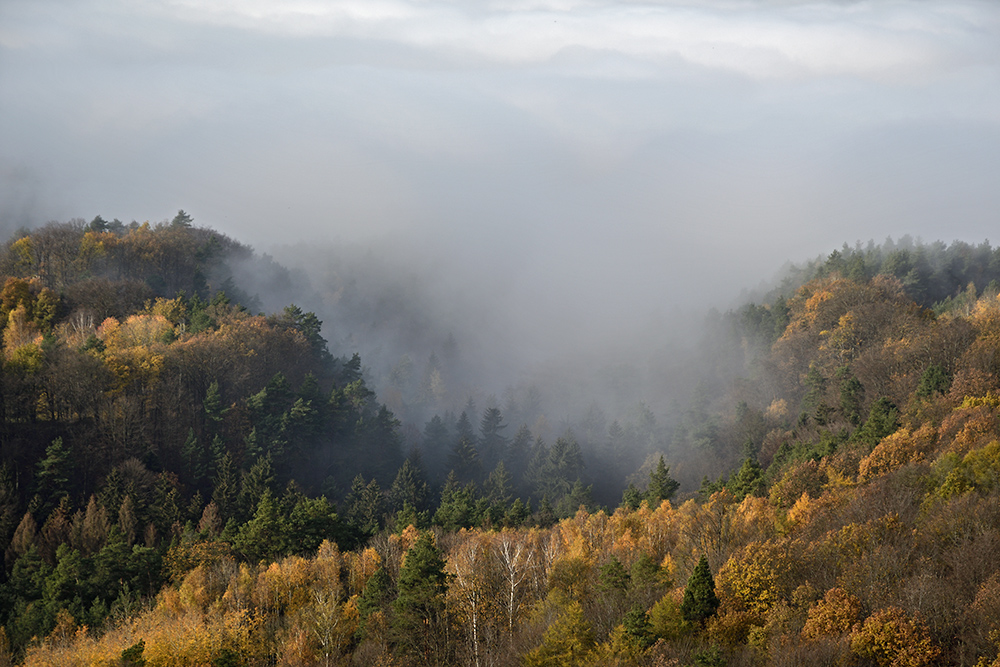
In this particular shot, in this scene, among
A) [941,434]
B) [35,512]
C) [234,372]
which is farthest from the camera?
[234,372]

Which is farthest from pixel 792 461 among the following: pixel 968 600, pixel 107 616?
pixel 107 616

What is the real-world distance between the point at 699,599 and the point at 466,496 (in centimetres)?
4639

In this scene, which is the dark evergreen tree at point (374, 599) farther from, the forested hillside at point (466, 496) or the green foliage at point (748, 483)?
the green foliage at point (748, 483)

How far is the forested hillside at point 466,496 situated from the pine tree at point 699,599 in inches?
A: 8.4

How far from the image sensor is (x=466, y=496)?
8475cm

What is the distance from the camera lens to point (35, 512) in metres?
82.2

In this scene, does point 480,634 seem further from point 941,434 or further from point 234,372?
point 234,372

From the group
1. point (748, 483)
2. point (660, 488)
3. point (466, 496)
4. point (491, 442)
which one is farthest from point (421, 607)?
point (491, 442)

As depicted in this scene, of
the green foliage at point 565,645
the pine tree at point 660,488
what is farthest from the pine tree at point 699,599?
the pine tree at point 660,488

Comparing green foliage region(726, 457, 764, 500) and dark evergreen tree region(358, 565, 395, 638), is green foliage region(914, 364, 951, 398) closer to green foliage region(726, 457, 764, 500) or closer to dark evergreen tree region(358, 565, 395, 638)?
green foliage region(726, 457, 764, 500)

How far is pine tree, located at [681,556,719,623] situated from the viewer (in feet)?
132

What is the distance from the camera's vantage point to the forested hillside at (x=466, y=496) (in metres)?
40.7

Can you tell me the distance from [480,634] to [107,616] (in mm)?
30995

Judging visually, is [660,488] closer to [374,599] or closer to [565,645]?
[374,599]
